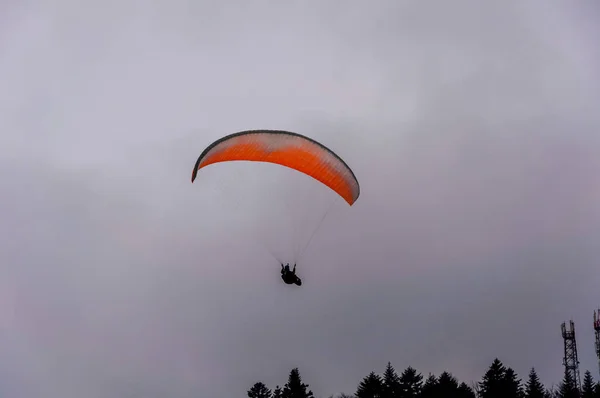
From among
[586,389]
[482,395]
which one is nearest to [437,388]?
[482,395]

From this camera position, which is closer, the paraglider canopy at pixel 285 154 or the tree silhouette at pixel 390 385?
the paraglider canopy at pixel 285 154

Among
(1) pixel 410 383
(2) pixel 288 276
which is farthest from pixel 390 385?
(2) pixel 288 276

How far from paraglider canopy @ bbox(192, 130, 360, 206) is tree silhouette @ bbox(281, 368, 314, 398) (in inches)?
927

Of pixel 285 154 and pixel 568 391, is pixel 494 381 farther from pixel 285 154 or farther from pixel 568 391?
pixel 285 154

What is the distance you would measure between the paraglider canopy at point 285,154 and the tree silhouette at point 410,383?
21.6m

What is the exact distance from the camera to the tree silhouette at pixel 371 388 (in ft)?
161

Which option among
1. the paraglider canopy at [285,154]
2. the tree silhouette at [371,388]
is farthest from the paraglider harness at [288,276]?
the tree silhouette at [371,388]

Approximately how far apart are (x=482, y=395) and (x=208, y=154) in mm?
30752

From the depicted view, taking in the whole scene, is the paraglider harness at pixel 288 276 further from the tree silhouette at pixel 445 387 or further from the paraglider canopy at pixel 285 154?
the tree silhouette at pixel 445 387

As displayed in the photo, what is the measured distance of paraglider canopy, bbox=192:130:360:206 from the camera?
2917 cm

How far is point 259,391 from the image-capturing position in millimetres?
59125

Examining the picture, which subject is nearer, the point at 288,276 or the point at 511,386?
the point at 288,276

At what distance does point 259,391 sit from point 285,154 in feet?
111

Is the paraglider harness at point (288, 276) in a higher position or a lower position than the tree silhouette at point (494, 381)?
lower
